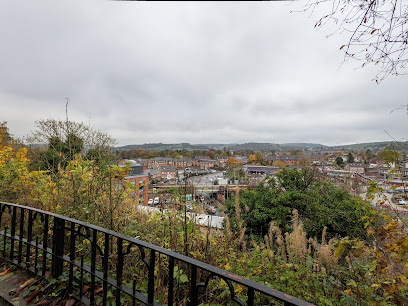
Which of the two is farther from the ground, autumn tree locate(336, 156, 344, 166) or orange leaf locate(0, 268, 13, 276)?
autumn tree locate(336, 156, 344, 166)

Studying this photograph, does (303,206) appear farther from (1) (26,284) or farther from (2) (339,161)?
(2) (339,161)

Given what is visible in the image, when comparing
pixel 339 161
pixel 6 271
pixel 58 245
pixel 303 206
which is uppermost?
pixel 58 245

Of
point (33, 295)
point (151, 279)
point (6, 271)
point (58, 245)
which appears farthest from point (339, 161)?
point (6, 271)

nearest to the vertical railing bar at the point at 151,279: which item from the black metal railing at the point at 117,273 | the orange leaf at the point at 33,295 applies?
the black metal railing at the point at 117,273

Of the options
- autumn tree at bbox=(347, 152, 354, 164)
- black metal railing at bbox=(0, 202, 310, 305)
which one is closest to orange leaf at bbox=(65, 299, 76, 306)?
black metal railing at bbox=(0, 202, 310, 305)

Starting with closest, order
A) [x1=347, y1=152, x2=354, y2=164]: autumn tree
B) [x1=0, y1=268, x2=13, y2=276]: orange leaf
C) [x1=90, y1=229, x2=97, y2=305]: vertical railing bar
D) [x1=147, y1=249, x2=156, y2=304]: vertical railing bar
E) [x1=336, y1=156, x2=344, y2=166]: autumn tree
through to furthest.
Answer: [x1=147, y1=249, x2=156, y2=304]: vertical railing bar, [x1=90, y1=229, x2=97, y2=305]: vertical railing bar, [x1=0, y1=268, x2=13, y2=276]: orange leaf, [x1=336, y1=156, x2=344, y2=166]: autumn tree, [x1=347, y1=152, x2=354, y2=164]: autumn tree

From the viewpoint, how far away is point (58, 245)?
1975 millimetres

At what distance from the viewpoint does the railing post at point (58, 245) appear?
1.96 metres

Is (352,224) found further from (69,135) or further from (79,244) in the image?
(69,135)

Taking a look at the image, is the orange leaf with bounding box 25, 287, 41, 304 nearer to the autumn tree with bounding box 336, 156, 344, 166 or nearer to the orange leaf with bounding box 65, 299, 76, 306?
the orange leaf with bounding box 65, 299, 76, 306

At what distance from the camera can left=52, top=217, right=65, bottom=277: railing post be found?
1.96 m

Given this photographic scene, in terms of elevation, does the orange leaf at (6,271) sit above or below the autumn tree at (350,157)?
below

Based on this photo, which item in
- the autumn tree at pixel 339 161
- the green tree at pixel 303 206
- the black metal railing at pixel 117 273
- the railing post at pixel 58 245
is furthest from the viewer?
the autumn tree at pixel 339 161

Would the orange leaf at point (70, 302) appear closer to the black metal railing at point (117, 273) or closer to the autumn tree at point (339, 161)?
the black metal railing at point (117, 273)
